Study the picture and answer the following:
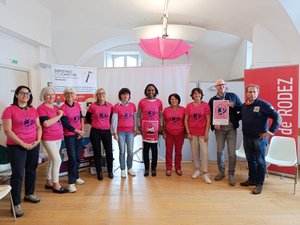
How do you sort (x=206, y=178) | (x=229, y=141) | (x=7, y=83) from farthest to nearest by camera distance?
(x=7, y=83) → (x=206, y=178) → (x=229, y=141)

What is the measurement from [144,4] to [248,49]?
395cm

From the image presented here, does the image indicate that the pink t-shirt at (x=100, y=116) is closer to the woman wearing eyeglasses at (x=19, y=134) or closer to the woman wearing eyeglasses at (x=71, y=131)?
the woman wearing eyeglasses at (x=71, y=131)

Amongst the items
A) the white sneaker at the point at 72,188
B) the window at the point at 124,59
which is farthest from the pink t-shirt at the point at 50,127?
the window at the point at 124,59

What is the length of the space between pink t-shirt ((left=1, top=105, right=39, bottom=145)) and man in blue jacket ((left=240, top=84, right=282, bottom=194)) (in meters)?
2.82

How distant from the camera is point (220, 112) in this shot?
3273 mm

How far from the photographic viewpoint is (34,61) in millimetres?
4305

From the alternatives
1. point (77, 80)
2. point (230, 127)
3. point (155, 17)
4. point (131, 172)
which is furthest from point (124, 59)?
point (230, 127)

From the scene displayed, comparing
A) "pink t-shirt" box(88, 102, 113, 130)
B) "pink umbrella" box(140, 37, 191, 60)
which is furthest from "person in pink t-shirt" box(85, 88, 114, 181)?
"pink umbrella" box(140, 37, 191, 60)

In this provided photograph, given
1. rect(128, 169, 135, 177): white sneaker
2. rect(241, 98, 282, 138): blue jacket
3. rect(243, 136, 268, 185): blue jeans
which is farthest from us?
rect(128, 169, 135, 177): white sneaker

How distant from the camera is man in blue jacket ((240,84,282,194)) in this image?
2.96 metres

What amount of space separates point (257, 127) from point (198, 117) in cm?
85

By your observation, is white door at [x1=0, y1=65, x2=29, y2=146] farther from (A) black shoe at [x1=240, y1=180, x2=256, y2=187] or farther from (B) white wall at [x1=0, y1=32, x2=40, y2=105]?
(A) black shoe at [x1=240, y1=180, x2=256, y2=187]

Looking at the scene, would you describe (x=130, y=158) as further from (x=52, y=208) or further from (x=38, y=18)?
(x=38, y=18)

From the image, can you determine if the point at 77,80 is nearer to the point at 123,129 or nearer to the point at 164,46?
the point at 123,129
